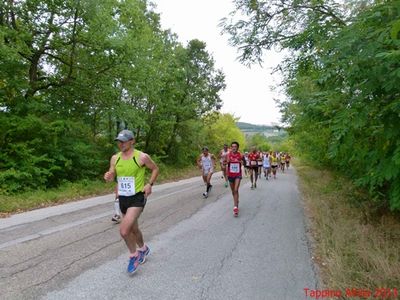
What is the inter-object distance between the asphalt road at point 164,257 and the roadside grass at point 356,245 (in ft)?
0.97

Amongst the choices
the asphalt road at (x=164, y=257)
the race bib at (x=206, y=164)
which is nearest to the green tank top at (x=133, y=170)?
the asphalt road at (x=164, y=257)

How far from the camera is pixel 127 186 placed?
4957mm

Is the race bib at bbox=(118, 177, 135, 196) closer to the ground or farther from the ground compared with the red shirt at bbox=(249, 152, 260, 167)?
farther from the ground

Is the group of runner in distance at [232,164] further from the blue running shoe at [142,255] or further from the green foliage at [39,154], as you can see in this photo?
the green foliage at [39,154]

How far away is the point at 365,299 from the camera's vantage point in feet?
12.6

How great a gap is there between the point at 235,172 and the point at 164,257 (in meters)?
4.64

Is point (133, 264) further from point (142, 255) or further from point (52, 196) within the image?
point (52, 196)

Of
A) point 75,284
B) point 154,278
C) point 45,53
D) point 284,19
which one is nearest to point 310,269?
→ point 154,278

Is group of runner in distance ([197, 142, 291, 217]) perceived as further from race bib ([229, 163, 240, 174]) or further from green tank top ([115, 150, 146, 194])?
green tank top ([115, 150, 146, 194])

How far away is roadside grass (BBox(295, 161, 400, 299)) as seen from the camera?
14.2 ft

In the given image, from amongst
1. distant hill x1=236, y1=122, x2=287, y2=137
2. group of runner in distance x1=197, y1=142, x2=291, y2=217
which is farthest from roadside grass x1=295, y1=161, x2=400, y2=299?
distant hill x1=236, y1=122, x2=287, y2=137

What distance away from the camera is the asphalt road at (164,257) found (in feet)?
14.0

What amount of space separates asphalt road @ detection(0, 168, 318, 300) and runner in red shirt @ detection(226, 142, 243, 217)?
418 mm

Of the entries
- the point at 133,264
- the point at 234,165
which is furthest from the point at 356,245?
the point at 234,165
